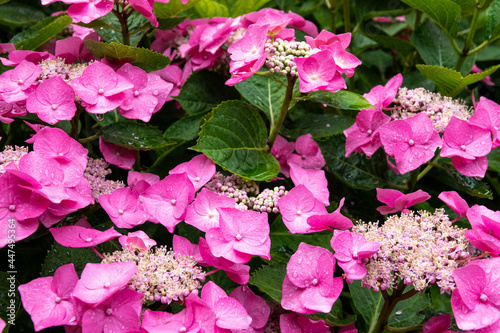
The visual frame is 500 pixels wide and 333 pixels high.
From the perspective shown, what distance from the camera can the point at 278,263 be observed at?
31.9 inches

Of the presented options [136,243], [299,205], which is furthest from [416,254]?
[136,243]

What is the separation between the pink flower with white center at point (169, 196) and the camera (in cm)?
76

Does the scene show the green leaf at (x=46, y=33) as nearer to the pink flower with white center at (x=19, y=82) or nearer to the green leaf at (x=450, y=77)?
the pink flower with white center at (x=19, y=82)

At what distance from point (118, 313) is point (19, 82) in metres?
0.47

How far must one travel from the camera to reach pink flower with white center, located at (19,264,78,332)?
0.61 metres

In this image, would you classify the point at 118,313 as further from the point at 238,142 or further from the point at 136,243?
the point at 238,142

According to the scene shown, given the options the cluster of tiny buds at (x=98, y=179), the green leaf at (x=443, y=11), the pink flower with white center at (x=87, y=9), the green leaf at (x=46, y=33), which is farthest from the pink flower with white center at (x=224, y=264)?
the green leaf at (x=443, y=11)

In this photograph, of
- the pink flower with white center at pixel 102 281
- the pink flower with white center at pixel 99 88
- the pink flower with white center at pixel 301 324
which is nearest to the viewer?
the pink flower with white center at pixel 102 281

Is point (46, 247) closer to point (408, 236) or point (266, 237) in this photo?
point (266, 237)

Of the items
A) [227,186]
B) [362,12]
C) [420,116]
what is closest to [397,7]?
[362,12]

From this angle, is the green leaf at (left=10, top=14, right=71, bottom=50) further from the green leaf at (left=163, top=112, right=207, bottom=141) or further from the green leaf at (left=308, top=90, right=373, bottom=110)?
the green leaf at (left=308, top=90, right=373, bottom=110)

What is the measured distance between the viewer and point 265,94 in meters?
1.02

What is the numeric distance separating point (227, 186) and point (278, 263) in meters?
0.16

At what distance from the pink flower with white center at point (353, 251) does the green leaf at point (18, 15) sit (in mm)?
965
